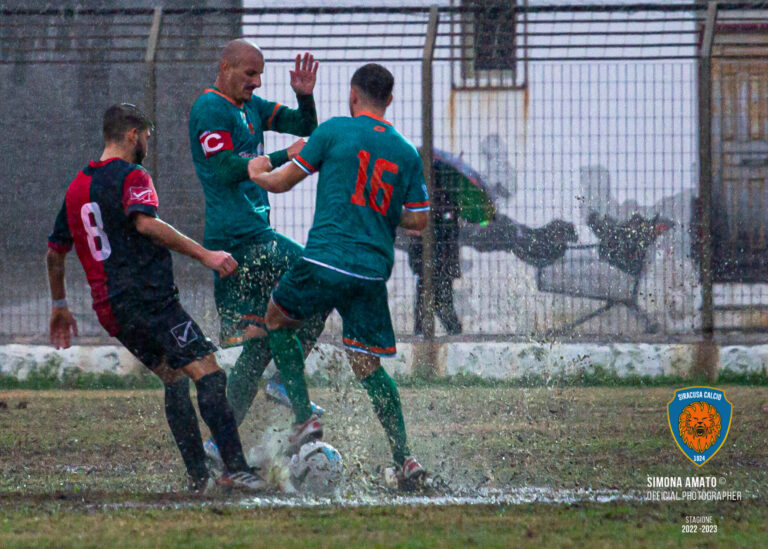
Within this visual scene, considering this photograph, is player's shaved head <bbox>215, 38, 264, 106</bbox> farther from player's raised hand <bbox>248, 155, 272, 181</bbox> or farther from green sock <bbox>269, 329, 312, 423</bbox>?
green sock <bbox>269, 329, 312, 423</bbox>

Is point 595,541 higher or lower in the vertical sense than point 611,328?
lower

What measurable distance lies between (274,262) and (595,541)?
2.38m

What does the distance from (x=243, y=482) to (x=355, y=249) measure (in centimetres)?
112

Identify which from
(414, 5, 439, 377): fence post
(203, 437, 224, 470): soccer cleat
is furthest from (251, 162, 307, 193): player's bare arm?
(414, 5, 439, 377): fence post

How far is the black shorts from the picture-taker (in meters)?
4.57

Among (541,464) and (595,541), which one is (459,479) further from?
(595,541)

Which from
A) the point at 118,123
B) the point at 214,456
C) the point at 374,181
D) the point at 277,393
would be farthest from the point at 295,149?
the point at 214,456

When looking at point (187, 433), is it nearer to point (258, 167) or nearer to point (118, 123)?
point (258, 167)

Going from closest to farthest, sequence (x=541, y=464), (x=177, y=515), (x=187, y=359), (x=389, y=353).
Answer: (x=177, y=515)
(x=187, y=359)
(x=389, y=353)
(x=541, y=464)

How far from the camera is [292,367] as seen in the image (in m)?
4.97

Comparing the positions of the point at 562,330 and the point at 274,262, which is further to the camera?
the point at 562,330

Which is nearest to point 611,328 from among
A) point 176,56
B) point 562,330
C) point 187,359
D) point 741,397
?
point 562,330

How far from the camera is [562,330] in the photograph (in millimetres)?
9055

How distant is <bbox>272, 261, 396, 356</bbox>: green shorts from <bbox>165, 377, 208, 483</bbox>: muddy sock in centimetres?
61
